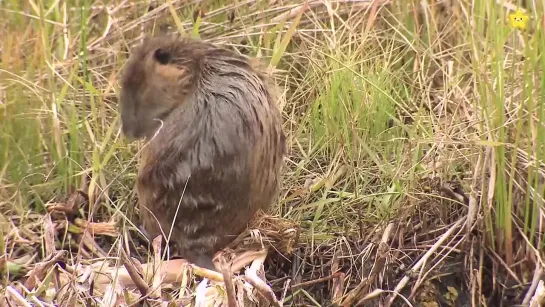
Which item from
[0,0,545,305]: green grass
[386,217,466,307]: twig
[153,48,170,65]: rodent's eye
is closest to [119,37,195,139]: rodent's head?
[153,48,170,65]: rodent's eye

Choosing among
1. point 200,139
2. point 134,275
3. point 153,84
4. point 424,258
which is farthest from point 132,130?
point 424,258

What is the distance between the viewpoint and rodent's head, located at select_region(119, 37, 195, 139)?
3.07m

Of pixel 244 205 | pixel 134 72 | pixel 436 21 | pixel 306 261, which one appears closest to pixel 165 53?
pixel 134 72

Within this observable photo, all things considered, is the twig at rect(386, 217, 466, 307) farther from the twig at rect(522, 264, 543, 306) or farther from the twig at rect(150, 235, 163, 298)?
the twig at rect(150, 235, 163, 298)

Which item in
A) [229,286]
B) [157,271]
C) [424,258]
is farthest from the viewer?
[424,258]

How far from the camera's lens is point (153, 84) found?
10.1 feet

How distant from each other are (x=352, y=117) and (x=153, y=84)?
78 cm

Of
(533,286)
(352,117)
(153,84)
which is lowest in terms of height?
(533,286)

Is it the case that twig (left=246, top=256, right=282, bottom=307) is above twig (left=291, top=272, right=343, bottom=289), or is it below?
above

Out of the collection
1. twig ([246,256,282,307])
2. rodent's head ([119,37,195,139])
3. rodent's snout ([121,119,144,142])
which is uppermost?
rodent's head ([119,37,195,139])

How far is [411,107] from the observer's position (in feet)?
12.1

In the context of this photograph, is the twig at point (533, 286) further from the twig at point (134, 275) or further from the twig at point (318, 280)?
the twig at point (134, 275)

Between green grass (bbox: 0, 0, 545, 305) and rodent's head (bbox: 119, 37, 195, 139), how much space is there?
0.22m

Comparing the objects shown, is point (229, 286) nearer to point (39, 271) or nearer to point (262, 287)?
point (262, 287)
